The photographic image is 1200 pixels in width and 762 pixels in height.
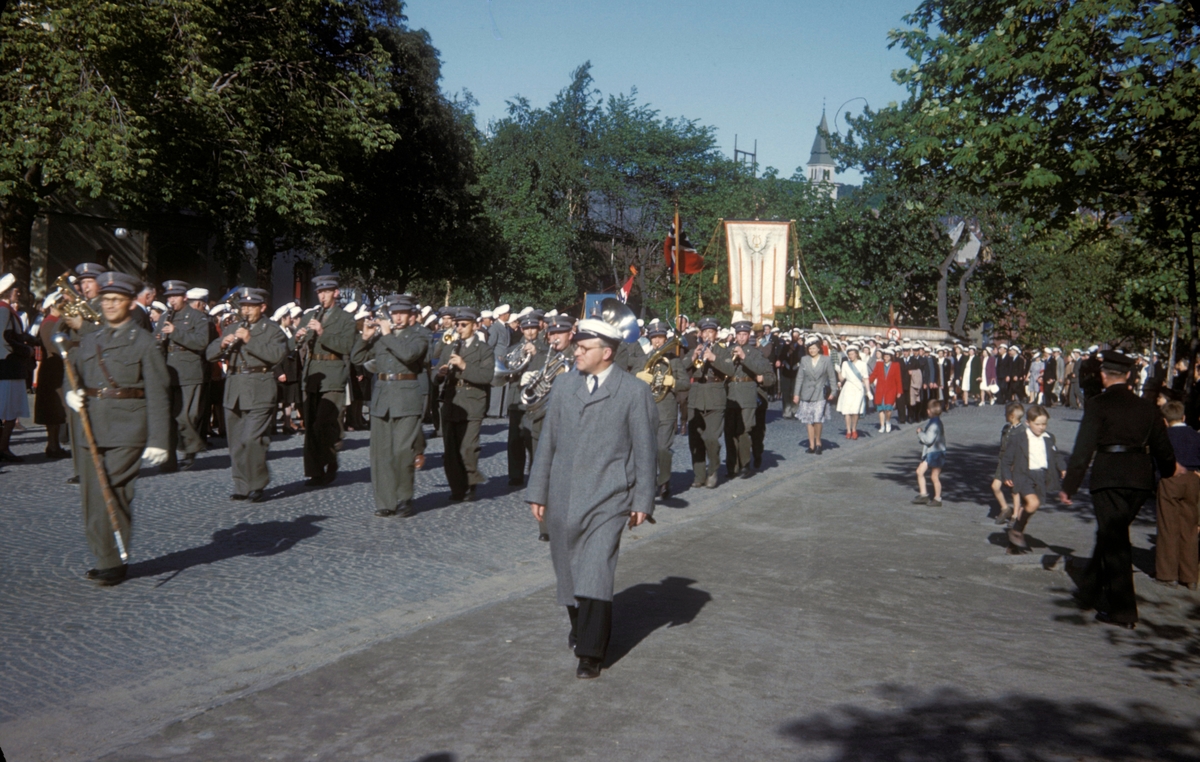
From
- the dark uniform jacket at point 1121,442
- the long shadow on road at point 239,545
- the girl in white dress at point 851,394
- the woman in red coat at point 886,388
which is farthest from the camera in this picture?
Answer: the woman in red coat at point 886,388

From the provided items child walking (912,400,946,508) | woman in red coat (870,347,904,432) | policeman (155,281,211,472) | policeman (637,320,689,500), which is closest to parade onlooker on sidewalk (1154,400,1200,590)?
child walking (912,400,946,508)

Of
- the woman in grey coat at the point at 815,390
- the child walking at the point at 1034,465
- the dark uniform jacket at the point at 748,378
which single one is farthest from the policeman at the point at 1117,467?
the woman in grey coat at the point at 815,390

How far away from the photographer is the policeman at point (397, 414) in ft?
34.8

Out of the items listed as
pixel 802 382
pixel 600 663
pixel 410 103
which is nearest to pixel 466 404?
pixel 600 663

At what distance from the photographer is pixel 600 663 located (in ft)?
19.2

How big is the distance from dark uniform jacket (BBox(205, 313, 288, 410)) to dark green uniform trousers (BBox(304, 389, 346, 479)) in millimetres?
833

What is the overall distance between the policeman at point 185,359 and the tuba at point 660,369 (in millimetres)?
5148

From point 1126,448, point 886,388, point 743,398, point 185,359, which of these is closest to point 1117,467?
point 1126,448

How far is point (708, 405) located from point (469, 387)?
3295 millimetres

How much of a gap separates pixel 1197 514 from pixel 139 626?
7697 mm

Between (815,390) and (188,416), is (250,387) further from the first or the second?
(815,390)

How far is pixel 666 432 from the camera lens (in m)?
12.6

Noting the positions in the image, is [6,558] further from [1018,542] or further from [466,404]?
[1018,542]

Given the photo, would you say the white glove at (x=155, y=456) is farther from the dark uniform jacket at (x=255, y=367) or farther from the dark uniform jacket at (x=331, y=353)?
the dark uniform jacket at (x=331, y=353)
